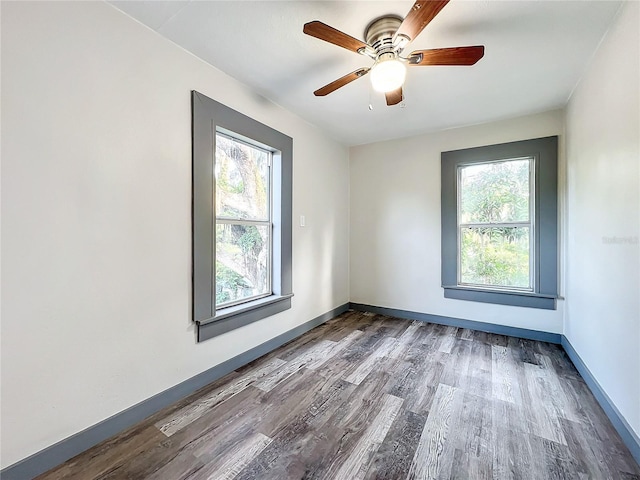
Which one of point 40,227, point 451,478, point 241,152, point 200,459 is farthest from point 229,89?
point 451,478

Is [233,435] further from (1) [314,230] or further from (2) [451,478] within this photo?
(1) [314,230]

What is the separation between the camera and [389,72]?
167 centimetres

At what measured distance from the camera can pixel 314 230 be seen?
3.36 m

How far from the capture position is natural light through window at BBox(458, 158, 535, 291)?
3.05m

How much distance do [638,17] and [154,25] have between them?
269 centimetres

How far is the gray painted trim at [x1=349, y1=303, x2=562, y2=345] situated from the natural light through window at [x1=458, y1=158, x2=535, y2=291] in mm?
453

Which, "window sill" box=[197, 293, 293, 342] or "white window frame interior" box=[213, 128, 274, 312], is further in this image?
"white window frame interior" box=[213, 128, 274, 312]

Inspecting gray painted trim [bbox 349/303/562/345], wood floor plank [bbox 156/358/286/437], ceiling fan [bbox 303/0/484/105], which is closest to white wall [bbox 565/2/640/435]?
gray painted trim [bbox 349/303/562/345]

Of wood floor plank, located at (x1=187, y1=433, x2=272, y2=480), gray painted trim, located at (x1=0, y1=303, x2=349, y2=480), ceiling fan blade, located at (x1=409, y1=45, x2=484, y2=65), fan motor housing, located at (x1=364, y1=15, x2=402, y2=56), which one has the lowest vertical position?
wood floor plank, located at (x1=187, y1=433, x2=272, y2=480)

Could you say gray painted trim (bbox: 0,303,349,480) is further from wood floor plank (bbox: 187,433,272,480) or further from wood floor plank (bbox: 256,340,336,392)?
wood floor plank (bbox: 187,433,272,480)

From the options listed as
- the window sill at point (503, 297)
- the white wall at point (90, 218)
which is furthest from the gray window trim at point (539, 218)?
the white wall at point (90, 218)

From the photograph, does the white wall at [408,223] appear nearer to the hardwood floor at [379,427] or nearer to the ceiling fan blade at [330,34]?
the hardwood floor at [379,427]

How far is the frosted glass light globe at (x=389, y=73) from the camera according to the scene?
166 cm

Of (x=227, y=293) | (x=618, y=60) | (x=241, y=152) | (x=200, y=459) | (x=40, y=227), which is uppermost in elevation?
(x=618, y=60)
